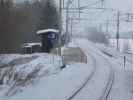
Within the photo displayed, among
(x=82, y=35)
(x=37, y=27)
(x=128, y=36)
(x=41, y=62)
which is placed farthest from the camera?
(x=82, y=35)

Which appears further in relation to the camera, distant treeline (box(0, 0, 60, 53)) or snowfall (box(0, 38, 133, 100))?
distant treeline (box(0, 0, 60, 53))

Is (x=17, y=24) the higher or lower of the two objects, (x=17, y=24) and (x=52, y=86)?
the higher

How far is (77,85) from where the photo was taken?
19.7 meters

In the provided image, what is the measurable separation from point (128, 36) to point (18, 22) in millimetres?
92670

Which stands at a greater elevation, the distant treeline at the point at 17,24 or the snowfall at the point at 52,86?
the distant treeline at the point at 17,24

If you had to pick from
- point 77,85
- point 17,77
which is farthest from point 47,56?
point 77,85

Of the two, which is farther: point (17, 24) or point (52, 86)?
point (17, 24)

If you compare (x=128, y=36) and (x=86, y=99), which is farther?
(x=128, y=36)

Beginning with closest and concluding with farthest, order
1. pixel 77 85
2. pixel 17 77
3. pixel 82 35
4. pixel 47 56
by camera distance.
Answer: pixel 77 85 < pixel 17 77 < pixel 47 56 < pixel 82 35

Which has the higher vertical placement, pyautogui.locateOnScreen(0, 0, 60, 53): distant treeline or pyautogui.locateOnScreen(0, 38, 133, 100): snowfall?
pyautogui.locateOnScreen(0, 0, 60, 53): distant treeline

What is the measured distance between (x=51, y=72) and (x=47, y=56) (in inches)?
275

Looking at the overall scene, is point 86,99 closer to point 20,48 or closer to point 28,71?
point 28,71

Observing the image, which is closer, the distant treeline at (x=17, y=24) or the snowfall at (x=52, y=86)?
the snowfall at (x=52, y=86)

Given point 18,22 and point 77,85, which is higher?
point 18,22
